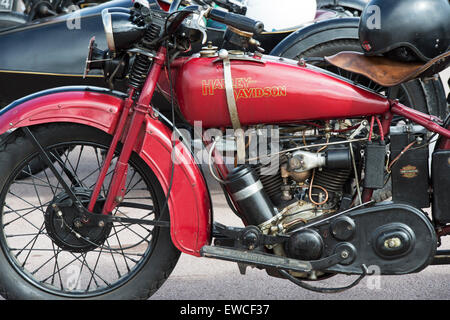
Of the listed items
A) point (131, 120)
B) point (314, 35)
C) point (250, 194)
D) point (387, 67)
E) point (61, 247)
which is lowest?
point (61, 247)

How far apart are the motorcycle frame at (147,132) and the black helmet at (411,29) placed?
0.72 feet

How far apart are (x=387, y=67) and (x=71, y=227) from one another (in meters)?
1.48

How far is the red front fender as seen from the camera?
285 centimetres

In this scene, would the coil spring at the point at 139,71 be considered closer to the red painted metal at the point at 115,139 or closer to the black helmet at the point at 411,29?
the red painted metal at the point at 115,139

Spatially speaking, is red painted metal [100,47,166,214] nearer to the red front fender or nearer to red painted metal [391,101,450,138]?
the red front fender

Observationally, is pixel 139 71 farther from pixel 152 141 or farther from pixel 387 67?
pixel 387 67

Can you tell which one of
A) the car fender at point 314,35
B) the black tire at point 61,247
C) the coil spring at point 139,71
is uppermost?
the car fender at point 314,35

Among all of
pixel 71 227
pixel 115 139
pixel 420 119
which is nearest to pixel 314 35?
pixel 420 119

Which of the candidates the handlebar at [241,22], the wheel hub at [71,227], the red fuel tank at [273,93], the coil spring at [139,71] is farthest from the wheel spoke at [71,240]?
the handlebar at [241,22]

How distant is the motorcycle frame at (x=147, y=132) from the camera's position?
284 cm

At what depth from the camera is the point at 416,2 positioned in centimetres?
282

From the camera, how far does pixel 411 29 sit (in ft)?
9.18

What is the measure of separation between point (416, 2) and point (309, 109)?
0.62 meters

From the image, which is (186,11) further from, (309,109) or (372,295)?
(372,295)
